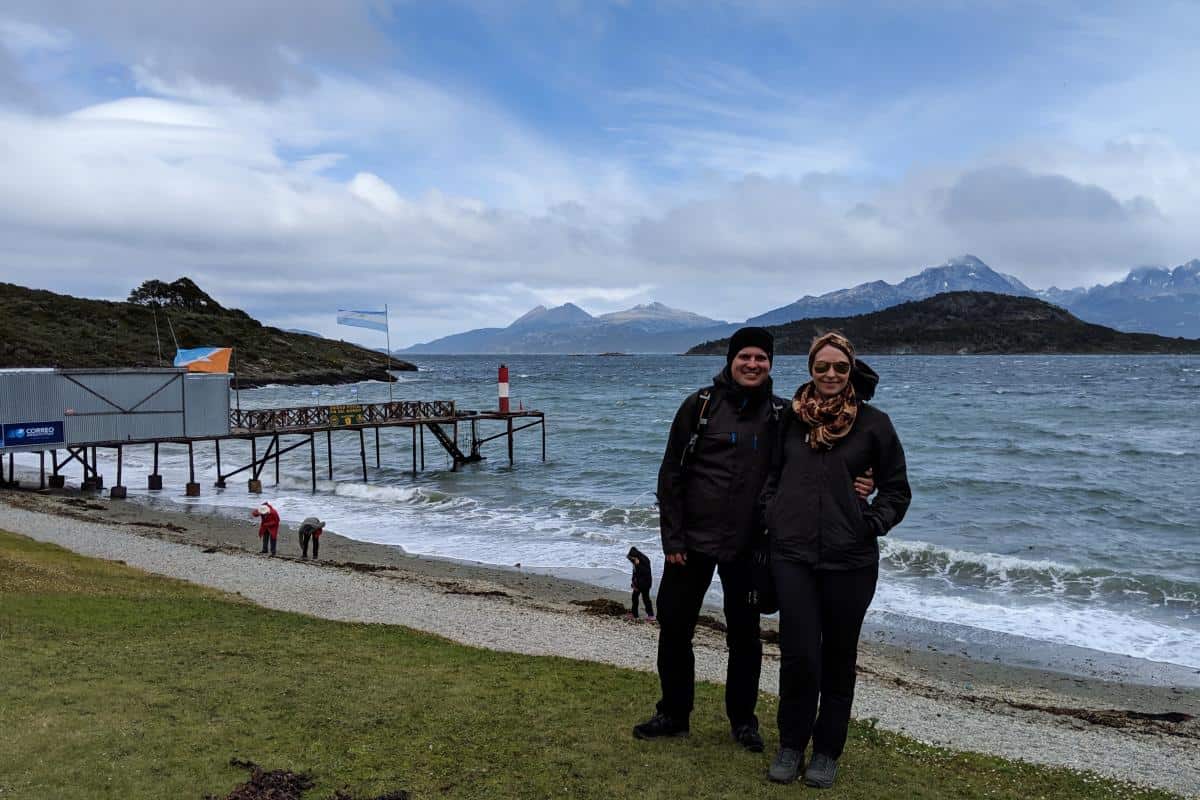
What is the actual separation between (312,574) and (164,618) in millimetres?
6313

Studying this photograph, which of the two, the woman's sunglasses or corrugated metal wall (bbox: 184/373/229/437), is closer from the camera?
the woman's sunglasses

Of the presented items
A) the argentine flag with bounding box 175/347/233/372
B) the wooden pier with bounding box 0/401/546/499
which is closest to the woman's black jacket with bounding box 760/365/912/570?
the wooden pier with bounding box 0/401/546/499

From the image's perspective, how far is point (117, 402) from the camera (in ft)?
109

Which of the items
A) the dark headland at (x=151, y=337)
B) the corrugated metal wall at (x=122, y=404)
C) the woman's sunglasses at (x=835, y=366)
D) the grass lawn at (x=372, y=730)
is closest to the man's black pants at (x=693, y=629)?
the grass lawn at (x=372, y=730)

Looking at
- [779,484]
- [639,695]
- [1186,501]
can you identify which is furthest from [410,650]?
[1186,501]

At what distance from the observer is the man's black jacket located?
5.41 meters

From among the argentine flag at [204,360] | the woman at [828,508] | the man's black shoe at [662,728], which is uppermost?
the argentine flag at [204,360]

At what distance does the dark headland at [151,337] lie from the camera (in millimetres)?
97812

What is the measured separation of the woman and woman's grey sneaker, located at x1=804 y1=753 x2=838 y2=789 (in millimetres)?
484

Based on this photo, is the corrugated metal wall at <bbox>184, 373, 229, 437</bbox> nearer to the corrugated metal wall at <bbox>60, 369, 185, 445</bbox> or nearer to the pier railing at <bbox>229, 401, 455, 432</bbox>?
the corrugated metal wall at <bbox>60, 369, 185, 445</bbox>

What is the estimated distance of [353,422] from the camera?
41781mm

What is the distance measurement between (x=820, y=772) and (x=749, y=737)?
629 millimetres

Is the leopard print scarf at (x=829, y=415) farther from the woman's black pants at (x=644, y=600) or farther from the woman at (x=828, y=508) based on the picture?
the woman's black pants at (x=644, y=600)

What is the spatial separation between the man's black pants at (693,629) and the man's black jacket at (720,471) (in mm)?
159
